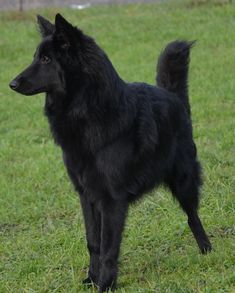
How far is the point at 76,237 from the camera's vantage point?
4520 mm

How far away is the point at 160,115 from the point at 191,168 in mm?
529

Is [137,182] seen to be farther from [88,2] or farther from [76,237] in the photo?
[88,2]

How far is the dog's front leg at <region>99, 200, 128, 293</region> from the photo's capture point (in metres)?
3.61

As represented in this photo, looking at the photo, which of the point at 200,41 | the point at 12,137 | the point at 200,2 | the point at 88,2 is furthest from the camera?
the point at 88,2

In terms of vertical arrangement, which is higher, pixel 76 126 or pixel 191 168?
pixel 76 126

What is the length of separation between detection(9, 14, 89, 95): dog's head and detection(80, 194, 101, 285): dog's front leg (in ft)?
2.44

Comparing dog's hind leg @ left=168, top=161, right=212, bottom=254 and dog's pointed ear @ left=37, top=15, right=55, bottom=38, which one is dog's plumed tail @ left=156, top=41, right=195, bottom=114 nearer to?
dog's hind leg @ left=168, top=161, right=212, bottom=254

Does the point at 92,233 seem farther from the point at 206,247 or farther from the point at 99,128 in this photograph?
the point at 206,247

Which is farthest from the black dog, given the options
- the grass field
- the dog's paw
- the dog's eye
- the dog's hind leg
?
the dog's paw

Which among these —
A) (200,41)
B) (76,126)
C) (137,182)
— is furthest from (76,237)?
(200,41)

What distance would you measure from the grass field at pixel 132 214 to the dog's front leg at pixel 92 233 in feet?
0.36

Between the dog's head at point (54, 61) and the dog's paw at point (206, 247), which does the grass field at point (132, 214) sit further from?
the dog's head at point (54, 61)

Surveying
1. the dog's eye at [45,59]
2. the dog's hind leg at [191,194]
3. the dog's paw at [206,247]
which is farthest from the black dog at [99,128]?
the dog's paw at [206,247]

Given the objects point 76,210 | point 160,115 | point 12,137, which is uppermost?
point 160,115
